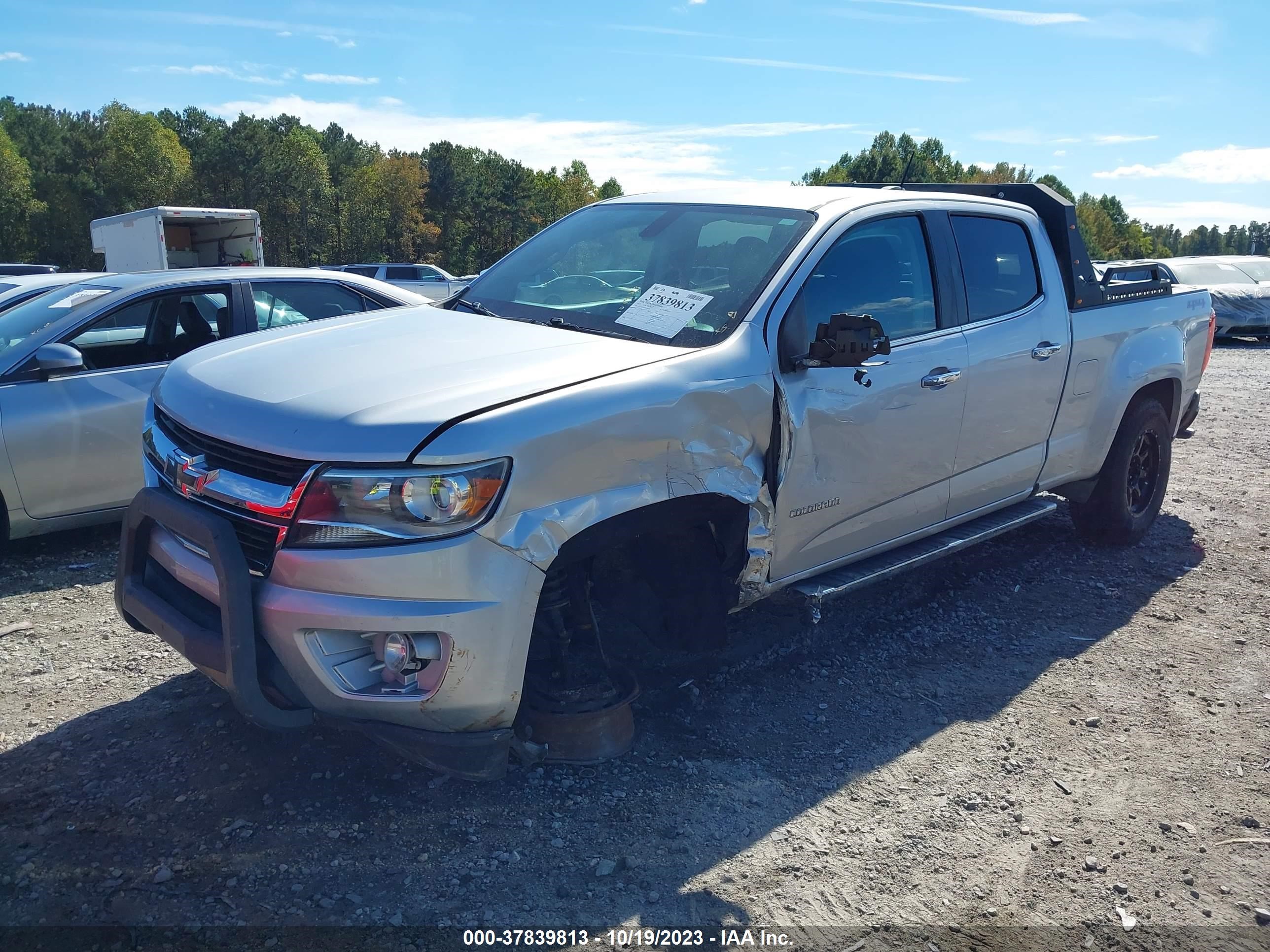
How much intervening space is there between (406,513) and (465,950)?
3.75ft

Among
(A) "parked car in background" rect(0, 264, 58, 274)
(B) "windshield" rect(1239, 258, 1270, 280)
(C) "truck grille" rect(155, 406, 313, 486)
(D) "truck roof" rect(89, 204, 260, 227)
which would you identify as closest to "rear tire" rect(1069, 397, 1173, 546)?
(C) "truck grille" rect(155, 406, 313, 486)

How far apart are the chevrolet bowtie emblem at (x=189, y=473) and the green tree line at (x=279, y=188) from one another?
51475 mm

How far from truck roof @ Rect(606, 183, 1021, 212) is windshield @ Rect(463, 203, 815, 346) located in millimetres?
86

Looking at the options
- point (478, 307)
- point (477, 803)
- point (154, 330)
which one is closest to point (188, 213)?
point (154, 330)

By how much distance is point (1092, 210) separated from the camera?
11962 cm

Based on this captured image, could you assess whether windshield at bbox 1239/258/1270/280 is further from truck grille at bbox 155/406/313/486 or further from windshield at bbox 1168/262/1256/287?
truck grille at bbox 155/406/313/486

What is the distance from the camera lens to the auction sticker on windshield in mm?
3453

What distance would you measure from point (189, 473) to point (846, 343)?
216 cm

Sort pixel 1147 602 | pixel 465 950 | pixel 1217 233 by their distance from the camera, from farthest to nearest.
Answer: pixel 1217 233 → pixel 1147 602 → pixel 465 950

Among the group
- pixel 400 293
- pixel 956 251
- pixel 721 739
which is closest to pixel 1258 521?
pixel 956 251

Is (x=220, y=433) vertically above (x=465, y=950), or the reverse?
(x=220, y=433)

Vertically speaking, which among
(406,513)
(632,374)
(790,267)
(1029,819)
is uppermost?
(790,267)

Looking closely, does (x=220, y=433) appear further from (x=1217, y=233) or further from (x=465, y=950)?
(x=1217, y=233)

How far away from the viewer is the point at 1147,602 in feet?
16.9
